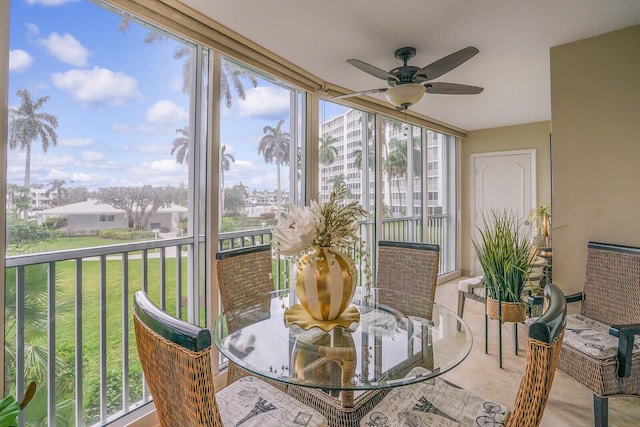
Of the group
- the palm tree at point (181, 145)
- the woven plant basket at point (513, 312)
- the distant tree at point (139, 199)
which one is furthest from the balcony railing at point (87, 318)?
the woven plant basket at point (513, 312)

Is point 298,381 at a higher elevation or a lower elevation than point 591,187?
lower

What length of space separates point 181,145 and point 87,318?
1162 mm

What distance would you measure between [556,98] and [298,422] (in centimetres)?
279

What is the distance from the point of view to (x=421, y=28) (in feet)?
7.20

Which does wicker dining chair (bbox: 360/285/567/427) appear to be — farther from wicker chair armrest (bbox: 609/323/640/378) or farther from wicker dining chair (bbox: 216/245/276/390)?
wicker chair armrest (bbox: 609/323/640/378)

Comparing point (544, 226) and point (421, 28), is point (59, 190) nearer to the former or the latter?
point (421, 28)

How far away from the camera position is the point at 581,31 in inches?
89.0

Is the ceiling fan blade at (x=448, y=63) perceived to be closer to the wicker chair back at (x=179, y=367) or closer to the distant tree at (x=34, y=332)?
the wicker chair back at (x=179, y=367)

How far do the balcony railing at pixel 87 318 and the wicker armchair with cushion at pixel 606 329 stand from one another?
5.65 ft

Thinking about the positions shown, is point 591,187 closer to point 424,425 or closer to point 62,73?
point 424,425

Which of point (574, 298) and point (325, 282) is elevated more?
point (325, 282)

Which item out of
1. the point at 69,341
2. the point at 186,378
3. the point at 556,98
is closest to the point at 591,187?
the point at 556,98

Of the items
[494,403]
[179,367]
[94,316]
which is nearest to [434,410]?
[494,403]

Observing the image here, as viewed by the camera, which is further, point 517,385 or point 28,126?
point 517,385
